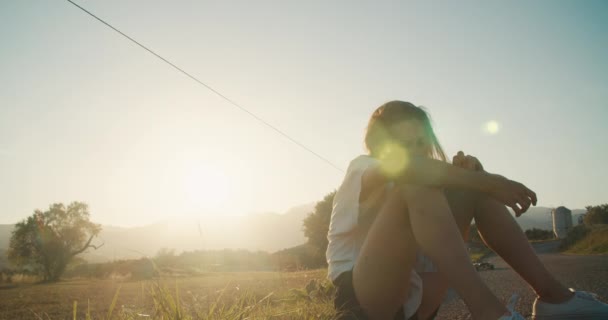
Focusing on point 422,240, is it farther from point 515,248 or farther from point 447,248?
point 515,248

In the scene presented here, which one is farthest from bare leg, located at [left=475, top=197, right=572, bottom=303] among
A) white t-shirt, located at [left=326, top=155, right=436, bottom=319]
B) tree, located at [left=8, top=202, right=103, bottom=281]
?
tree, located at [left=8, top=202, right=103, bottom=281]

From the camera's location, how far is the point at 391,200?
4.75 ft

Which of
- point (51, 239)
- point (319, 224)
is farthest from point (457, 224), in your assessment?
point (51, 239)

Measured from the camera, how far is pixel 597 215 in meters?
40.0

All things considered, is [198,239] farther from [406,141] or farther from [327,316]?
[406,141]

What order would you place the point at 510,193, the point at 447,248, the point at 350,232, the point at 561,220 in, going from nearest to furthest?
the point at 447,248, the point at 510,193, the point at 350,232, the point at 561,220

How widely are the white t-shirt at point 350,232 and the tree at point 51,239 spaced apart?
91.5ft

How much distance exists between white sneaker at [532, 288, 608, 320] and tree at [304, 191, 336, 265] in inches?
1034

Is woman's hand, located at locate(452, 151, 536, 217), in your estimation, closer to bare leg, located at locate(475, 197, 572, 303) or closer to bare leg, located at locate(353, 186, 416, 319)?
bare leg, located at locate(475, 197, 572, 303)

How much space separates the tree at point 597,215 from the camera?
39.3 metres

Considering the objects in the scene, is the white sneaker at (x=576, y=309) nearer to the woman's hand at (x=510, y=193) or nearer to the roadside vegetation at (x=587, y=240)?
the woman's hand at (x=510, y=193)

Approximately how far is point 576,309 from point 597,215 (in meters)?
50.8

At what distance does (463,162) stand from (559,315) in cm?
74

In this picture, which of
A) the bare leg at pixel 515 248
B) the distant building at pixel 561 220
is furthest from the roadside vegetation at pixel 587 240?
the distant building at pixel 561 220
